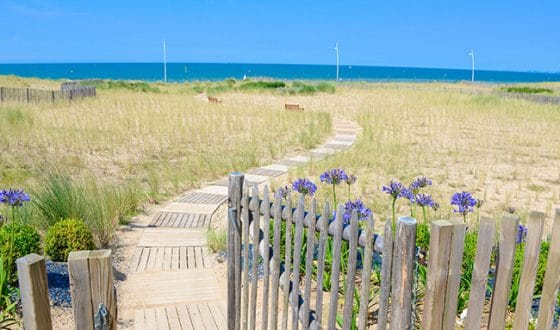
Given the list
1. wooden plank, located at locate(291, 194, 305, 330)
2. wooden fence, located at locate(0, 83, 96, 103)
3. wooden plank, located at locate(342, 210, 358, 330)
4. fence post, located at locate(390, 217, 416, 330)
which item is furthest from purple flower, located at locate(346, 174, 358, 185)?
wooden fence, located at locate(0, 83, 96, 103)

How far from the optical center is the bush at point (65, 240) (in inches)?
180

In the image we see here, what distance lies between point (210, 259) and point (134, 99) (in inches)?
735

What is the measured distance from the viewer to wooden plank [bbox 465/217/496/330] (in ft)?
5.93

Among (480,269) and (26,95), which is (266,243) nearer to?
(480,269)

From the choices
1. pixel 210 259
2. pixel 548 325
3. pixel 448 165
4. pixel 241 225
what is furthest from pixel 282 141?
pixel 548 325

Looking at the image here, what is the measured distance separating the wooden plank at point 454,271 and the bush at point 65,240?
371cm

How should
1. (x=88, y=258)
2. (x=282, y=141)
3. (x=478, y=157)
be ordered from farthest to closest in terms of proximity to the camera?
(x=282, y=141)
(x=478, y=157)
(x=88, y=258)

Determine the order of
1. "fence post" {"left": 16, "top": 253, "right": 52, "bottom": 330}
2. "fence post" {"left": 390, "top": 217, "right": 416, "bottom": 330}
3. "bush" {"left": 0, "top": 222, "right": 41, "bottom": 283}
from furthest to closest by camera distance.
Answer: "bush" {"left": 0, "top": 222, "right": 41, "bottom": 283}, "fence post" {"left": 390, "top": 217, "right": 416, "bottom": 330}, "fence post" {"left": 16, "top": 253, "right": 52, "bottom": 330}

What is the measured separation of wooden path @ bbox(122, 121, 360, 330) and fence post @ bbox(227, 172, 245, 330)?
1.55 ft

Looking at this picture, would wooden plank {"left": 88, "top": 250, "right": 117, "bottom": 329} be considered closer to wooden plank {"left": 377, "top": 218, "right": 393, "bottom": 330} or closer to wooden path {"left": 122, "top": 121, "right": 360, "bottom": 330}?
wooden plank {"left": 377, "top": 218, "right": 393, "bottom": 330}

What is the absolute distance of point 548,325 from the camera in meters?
1.99

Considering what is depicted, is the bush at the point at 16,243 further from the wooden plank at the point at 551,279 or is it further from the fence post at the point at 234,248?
the wooden plank at the point at 551,279

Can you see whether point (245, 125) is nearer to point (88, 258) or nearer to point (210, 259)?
point (210, 259)

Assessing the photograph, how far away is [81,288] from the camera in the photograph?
4.07 ft
